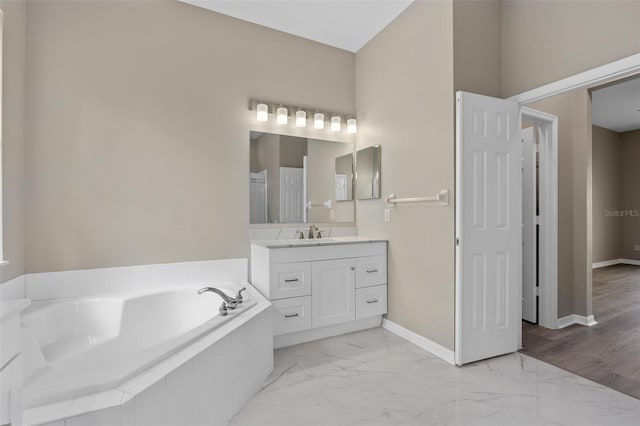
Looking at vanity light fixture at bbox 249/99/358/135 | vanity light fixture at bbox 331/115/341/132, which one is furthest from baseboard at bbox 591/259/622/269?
vanity light fixture at bbox 331/115/341/132

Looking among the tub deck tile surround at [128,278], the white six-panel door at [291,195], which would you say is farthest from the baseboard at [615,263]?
the tub deck tile surround at [128,278]

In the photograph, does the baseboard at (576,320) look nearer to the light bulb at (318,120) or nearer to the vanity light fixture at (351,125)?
the vanity light fixture at (351,125)

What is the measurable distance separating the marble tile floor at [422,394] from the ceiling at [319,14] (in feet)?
9.25

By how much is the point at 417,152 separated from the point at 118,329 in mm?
2544

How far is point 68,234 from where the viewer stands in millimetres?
2266

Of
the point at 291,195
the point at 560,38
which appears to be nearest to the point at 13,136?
the point at 291,195

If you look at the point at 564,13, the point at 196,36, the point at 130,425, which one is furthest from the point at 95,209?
the point at 564,13

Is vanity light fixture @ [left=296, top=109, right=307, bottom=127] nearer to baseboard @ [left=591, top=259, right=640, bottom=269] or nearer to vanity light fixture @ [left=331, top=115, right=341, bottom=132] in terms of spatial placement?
vanity light fixture @ [left=331, top=115, right=341, bottom=132]

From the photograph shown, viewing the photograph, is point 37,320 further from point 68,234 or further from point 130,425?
point 130,425

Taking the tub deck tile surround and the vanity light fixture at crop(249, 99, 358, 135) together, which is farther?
the vanity light fixture at crop(249, 99, 358, 135)

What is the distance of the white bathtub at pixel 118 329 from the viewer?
1.37 metres

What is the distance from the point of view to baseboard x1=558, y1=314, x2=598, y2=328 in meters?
2.95

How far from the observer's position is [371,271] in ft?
9.39

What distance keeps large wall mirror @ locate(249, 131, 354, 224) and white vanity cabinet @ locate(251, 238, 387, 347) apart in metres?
0.46
